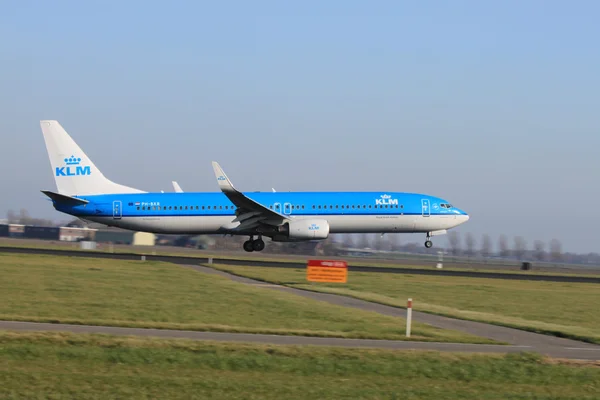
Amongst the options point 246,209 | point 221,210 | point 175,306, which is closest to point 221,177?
point 246,209

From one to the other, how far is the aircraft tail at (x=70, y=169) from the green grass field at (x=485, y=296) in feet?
33.2

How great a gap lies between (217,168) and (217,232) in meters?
6.12

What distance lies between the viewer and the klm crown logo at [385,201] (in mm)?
49250

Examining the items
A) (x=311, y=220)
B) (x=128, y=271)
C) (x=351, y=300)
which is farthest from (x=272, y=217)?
(x=351, y=300)

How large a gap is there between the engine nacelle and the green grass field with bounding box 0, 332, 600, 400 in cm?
3043

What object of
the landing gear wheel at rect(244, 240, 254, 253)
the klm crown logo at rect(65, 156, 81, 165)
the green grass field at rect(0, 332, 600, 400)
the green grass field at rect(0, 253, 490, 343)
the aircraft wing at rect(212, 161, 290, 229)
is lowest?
the green grass field at rect(0, 332, 600, 400)

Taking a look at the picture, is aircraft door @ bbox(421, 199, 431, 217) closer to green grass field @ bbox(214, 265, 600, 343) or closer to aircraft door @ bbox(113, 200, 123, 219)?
green grass field @ bbox(214, 265, 600, 343)

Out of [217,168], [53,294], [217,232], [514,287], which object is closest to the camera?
[53,294]

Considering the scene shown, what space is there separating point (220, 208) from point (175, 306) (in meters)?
24.2

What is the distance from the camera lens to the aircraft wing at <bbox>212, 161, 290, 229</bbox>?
45031 millimetres

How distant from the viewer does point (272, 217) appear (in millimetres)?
47156

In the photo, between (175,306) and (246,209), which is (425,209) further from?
(175,306)

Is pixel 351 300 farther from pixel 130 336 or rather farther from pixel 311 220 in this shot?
pixel 311 220

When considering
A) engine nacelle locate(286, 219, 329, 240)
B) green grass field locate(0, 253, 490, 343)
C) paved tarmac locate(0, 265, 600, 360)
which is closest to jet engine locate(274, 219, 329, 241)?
engine nacelle locate(286, 219, 329, 240)
